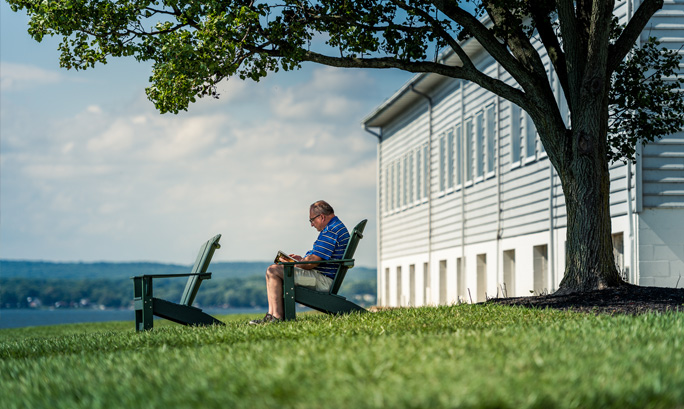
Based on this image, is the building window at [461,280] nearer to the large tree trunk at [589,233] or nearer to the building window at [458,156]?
the building window at [458,156]

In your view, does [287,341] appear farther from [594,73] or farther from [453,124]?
[453,124]


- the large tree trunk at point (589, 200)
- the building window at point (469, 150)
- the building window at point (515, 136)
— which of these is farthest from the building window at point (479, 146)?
the large tree trunk at point (589, 200)

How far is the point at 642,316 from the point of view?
9.54 metres

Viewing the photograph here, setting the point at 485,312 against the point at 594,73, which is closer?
the point at 485,312

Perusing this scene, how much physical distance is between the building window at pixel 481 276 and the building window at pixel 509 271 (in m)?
1.75

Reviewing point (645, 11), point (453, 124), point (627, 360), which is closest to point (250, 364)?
point (627, 360)

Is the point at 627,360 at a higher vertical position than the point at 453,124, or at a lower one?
lower

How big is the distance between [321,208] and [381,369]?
6.82 meters

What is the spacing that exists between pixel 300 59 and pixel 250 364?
8471mm

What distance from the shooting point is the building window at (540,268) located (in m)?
21.8

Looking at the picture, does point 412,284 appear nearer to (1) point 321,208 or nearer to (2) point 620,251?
(2) point 620,251

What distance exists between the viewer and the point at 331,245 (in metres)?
11.9

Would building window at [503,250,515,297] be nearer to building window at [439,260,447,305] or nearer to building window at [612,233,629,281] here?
building window at [439,260,447,305]

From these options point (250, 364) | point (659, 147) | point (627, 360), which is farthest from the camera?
point (659, 147)
